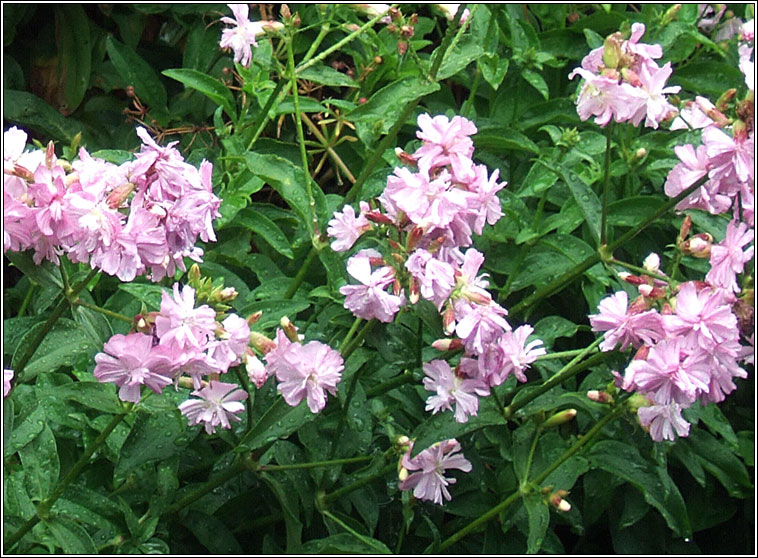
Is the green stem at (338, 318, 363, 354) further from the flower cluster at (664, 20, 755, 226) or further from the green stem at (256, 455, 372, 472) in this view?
the flower cluster at (664, 20, 755, 226)

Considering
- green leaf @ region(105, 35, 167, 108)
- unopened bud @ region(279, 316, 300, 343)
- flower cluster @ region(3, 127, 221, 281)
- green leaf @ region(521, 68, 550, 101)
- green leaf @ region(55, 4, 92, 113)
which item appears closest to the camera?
flower cluster @ region(3, 127, 221, 281)

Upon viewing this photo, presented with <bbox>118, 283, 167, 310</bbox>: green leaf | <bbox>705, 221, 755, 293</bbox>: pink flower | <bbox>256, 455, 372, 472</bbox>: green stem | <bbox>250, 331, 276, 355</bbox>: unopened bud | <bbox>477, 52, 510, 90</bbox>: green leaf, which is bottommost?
<bbox>256, 455, 372, 472</bbox>: green stem

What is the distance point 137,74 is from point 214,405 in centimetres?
108

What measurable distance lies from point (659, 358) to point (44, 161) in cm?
65

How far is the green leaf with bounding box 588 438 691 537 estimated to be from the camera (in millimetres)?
1305

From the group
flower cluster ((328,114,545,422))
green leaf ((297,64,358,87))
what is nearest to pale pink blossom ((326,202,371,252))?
flower cluster ((328,114,545,422))

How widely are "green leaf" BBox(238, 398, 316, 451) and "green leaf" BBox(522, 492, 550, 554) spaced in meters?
0.31

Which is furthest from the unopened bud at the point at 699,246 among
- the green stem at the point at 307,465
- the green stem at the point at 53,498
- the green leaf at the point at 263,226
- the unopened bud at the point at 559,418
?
the green stem at the point at 53,498

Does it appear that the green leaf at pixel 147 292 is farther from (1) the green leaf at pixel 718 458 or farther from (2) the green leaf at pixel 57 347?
(1) the green leaf at pixel 718 458

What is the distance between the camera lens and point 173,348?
991 millimetres

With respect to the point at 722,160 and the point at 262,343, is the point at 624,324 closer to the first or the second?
the point at 722,160

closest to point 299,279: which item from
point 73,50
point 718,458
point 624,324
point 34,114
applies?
point 624,324

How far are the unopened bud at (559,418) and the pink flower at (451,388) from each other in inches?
6.3

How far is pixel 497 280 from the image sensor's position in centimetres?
170
